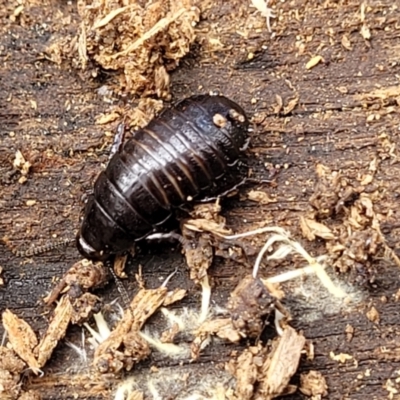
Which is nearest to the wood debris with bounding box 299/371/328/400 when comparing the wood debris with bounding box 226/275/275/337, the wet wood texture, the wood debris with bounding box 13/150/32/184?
the wet wood texture

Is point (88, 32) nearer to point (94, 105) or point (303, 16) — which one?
point (94, 105)

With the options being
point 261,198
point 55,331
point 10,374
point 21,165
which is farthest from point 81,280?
point 261,198

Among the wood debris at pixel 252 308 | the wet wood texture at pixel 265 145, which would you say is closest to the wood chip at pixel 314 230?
the wet wood texture at pixel 265 145

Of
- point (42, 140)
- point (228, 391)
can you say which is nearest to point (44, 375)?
point (228, 391)

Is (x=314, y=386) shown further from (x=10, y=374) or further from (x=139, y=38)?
(x=139, y=38)

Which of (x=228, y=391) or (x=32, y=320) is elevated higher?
(x=32, y=320)

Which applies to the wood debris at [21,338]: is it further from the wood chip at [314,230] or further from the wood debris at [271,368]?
the wood chip at [314,230]
